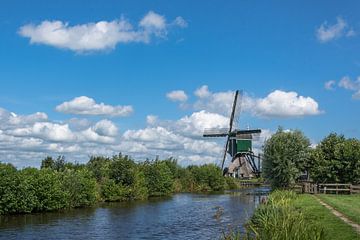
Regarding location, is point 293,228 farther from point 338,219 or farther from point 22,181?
point 22,181

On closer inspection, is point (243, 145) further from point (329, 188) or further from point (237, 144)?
point (329, 188)

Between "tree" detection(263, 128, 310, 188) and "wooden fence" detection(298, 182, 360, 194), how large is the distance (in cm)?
328

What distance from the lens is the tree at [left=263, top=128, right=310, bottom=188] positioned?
5328 cm

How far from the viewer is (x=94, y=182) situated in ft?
174

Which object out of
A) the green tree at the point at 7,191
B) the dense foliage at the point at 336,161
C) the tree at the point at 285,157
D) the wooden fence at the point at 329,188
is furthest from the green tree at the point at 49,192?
the dense foliage at the point at 336,161

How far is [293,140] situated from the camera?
54000 mm

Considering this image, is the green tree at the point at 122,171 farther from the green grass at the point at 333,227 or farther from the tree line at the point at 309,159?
the green grass at the point at 333,227

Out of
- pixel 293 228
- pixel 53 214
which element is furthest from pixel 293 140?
pixel 293 228

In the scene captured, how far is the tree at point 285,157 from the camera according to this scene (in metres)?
53.3

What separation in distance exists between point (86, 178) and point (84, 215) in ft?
33.8

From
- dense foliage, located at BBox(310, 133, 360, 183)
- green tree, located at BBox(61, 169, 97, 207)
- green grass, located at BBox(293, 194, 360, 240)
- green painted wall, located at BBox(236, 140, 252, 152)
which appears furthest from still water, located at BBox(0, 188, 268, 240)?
green painted wall, located at BBox(236, 140, 252, 152)

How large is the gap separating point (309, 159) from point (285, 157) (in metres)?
3.06

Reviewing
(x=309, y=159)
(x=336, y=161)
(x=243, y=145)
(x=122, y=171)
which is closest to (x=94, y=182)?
(x=122, y=171)

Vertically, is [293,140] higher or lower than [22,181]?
higher
